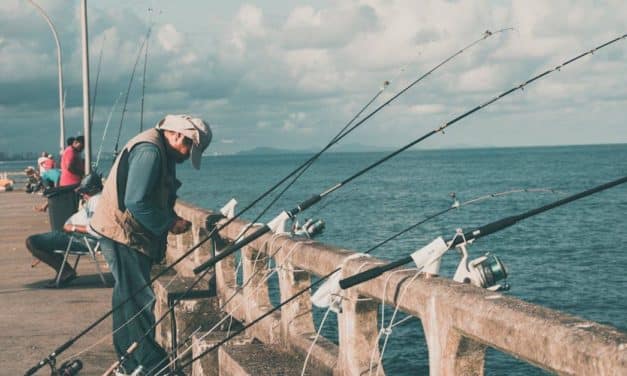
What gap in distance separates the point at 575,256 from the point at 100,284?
2571 cm

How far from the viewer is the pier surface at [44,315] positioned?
651 centimetres

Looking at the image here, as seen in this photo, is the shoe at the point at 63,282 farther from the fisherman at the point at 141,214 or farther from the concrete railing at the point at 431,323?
the fisherman at the point at 141,214

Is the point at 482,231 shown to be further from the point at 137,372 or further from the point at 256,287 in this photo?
the point at 256,287

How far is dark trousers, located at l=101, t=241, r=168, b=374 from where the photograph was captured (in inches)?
226

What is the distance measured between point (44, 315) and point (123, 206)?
280cm

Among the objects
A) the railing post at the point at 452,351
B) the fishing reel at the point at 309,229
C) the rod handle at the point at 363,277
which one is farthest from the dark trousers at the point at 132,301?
the railing post at the point at 452,351

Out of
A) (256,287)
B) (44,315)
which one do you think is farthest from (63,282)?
(256,287)

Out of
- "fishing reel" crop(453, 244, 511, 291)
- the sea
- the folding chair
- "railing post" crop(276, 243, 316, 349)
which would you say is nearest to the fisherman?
"railing post" crop(276, 243, 316, 349)

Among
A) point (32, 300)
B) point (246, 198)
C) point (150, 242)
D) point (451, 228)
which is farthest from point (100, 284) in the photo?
point (246, 198)

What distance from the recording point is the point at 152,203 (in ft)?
18.4

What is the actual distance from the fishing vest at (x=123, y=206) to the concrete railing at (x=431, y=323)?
72 centimetres

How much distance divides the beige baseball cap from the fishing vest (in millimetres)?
102

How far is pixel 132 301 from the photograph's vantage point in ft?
19.0

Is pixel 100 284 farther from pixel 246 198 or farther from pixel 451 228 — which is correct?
pixel 246 198
